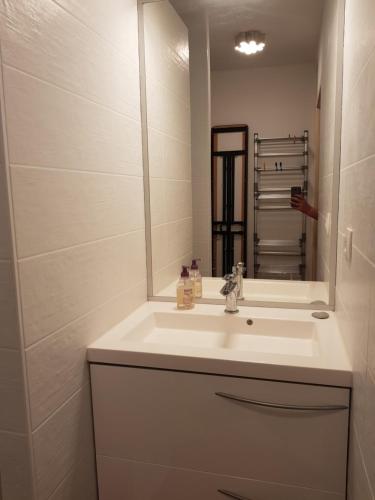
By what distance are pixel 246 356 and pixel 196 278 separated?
0.59 metres

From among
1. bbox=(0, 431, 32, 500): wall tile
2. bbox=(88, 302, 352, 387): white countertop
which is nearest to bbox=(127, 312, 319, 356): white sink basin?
bbox=(88, 302, 352, 387): white countertop

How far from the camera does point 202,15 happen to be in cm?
151

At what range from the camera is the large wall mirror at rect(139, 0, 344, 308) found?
4.67ft

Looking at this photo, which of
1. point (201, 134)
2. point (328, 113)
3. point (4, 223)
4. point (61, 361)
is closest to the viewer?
point (4, 223)

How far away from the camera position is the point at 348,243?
1.07 m

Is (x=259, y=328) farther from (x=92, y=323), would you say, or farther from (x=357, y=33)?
(x=357, y=33)

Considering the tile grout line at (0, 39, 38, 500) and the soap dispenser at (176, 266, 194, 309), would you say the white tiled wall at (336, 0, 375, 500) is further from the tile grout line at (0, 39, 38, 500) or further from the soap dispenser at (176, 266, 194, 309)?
the tile grout line at (0, 39, 38, 500)

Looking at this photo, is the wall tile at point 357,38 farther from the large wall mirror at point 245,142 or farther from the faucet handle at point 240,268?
the faucet handle at point 240,268

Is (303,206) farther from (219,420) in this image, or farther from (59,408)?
(59,408)

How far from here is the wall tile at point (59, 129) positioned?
828 mm

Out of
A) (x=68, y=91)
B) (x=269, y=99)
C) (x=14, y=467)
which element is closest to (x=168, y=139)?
(x=269, y=99)

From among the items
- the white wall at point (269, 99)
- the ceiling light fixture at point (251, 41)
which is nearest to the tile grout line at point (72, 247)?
the white wall at point (269, 99)

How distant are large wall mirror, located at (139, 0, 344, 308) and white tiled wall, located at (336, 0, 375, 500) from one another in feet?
0.81

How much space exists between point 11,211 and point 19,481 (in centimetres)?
66
